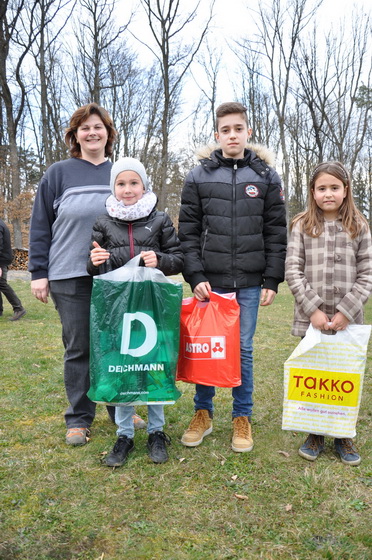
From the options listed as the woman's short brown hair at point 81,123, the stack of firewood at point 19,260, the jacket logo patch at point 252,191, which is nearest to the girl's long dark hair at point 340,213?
the jacket logo patch at point 252,191

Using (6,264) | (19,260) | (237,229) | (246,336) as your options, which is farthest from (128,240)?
(19,260)

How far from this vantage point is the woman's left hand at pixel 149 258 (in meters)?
2.62

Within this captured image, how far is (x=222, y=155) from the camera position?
305 cm

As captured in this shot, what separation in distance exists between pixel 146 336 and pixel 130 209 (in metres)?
0.75

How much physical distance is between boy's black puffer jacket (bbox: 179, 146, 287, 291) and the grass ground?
3.64 ft

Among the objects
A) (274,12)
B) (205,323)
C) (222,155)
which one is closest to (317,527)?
(205,323)

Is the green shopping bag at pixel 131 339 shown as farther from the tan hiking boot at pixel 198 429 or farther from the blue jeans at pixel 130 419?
the tan hiking boot at pixel 198 429

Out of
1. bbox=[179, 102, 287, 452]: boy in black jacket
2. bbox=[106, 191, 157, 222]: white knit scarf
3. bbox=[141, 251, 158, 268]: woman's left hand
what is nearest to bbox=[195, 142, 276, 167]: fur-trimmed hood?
bbox=[179, 102, 287, 452]: boy in black jacket

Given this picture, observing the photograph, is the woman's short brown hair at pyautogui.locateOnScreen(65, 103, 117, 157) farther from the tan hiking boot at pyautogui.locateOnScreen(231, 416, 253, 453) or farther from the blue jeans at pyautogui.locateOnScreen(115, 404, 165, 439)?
the tan hiking boot at pyautogui.locateOnScreen(231, 416, 253, 453)

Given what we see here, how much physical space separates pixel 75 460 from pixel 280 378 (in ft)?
8.07

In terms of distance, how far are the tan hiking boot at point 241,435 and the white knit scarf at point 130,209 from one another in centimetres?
150

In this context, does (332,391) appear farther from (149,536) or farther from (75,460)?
(75,460)

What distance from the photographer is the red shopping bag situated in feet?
9.13

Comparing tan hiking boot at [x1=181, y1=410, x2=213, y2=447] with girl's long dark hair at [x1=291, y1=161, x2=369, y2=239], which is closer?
girl's long dark hair at [x1=291, y1=161, x2=369, y2=239]
